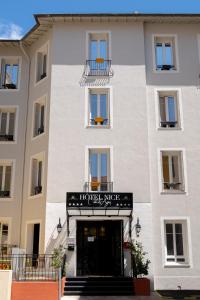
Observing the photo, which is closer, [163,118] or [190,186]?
[190,186]

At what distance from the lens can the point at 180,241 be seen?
Answer: 1755 cm

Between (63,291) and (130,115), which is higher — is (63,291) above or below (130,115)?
below

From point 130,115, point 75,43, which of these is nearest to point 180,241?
point 130,115

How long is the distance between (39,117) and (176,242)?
9676 mm

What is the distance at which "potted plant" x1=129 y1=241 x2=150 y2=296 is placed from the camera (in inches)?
603

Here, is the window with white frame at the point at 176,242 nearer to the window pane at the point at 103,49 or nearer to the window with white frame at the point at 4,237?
the window with white frame at the point at 4,237

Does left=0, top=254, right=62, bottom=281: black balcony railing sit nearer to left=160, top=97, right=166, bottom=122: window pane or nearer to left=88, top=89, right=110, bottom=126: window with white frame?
left=88, top=89, right=110, bottom=126: window with white frame

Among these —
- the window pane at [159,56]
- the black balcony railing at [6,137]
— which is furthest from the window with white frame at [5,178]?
the window pane at [159,56]

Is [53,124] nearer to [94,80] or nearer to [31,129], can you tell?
[31,129]

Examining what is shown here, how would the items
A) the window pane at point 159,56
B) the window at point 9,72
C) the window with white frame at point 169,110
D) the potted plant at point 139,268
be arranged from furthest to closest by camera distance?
1. the window at point 9,72
2. the window pane at point 159,56
3. the window with white frame at point 169,110
4. the potted plant at point 139,268

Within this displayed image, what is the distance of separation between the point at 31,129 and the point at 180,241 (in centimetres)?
947

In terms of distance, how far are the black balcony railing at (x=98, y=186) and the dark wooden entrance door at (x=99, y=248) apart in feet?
4.99

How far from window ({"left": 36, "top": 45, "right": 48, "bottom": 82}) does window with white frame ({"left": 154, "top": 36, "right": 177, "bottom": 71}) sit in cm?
617

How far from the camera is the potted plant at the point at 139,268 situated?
15.3m
